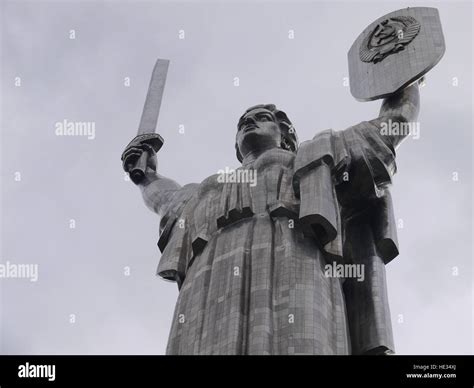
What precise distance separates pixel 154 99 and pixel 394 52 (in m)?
4.27

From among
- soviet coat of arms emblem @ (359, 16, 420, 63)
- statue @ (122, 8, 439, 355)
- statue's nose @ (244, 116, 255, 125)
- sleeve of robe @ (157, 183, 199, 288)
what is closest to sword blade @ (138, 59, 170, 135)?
sleeve of robe @ (157, 183, 199, 288)

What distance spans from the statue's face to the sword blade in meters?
1.98

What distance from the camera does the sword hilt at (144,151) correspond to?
15.1m

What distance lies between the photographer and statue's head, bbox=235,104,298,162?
46.1 feet

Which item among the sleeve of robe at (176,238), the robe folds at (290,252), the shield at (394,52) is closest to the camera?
the robe folds at (290,252)

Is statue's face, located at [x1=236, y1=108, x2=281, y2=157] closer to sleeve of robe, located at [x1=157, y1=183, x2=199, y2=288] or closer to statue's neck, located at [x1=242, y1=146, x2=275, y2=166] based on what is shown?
statue's neck, located at [x1=242, y1=146, x2=275, y2=166]

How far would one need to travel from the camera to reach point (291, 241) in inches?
473

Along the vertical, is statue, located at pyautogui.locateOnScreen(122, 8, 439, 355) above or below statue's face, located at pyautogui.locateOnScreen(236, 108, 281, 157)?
below

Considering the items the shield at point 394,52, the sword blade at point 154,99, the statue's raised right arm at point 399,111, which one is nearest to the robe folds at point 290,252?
the statue's raised right arm at point 399,111

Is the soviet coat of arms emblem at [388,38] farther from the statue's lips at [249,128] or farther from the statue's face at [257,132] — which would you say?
the statue's lips at [249,128]

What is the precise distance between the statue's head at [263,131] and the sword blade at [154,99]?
1.82m
